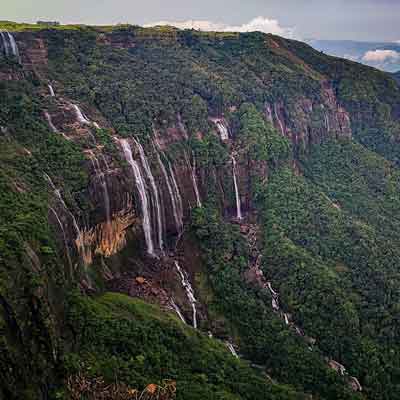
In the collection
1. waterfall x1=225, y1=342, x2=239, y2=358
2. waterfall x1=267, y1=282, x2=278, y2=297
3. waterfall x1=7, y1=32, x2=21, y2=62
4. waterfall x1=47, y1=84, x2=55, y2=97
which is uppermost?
waterfall x1=7, y1=32, x2=21, y2=62

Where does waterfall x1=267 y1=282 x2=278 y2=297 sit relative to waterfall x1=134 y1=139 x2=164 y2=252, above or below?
below

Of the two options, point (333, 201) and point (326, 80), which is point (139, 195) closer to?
point (333, 201)

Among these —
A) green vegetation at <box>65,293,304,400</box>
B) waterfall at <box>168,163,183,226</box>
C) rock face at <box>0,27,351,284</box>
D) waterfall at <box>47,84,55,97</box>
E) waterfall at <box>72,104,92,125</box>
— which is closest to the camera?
green vegetation at <box>65,293,304,400</box>

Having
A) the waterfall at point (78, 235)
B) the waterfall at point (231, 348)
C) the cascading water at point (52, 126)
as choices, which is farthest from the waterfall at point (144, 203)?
the waterfall at point (231, 348)

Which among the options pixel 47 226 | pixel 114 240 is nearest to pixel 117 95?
pixel 114 240

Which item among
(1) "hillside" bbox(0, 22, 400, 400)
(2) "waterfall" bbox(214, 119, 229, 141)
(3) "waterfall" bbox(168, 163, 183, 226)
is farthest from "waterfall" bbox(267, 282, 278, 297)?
(2) "waterfall" bbox(214, 119, 229, 141)

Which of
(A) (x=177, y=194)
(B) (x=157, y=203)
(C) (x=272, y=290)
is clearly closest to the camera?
(B) (x=157, y=203)

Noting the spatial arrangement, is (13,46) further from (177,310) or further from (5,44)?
(177,310)

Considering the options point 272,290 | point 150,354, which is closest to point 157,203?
point 272,290

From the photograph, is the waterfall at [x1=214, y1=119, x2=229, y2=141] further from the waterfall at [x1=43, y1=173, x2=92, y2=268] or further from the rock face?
the waterfall at [x1=43, y1=173, x2=92, y2=268]
